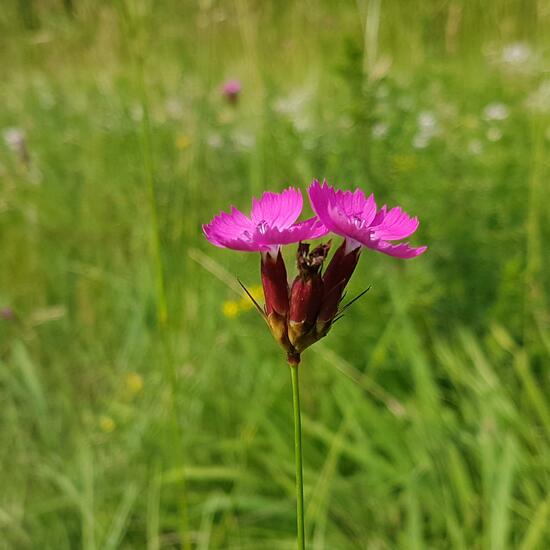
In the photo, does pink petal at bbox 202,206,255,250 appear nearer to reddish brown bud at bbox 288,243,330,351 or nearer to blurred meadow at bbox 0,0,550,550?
reddish brown bud at bbox 288,243,330,351

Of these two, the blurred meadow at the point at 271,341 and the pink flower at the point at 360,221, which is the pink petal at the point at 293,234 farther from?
the blurred meadow at the point at 271,341

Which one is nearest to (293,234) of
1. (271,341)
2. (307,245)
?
(307,245)

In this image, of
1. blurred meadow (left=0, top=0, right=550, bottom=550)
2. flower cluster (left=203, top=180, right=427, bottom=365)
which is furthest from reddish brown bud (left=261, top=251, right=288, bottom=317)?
blurred meadow (left=0, top=0, right=550, bottom=550)

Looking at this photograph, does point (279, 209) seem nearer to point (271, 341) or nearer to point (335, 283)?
point (335, 283)

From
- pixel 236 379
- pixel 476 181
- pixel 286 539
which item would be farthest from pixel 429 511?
pixel 476 181

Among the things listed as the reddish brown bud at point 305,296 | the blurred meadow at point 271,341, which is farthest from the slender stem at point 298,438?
the blurred meadow at point 271,341

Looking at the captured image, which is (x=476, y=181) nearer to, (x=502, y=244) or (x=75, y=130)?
(x=502, y=244)
